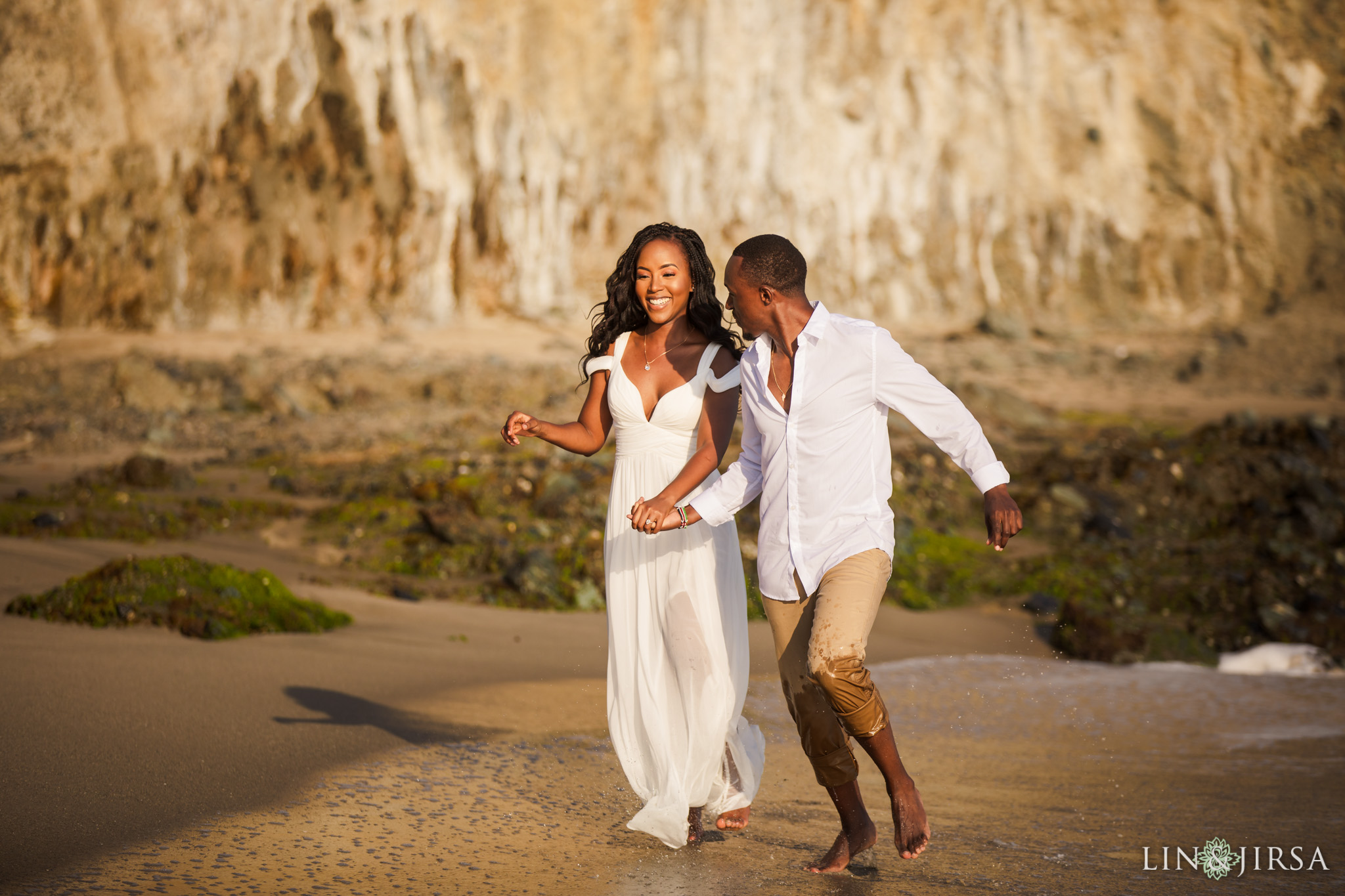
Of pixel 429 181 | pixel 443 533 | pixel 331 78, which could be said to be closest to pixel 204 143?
pixel 331 78

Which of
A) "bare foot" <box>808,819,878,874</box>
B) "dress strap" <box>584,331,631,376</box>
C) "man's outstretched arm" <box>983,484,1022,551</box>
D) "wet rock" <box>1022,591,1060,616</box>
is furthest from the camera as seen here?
"wet rock" <box>1022,591,1060,616</box>

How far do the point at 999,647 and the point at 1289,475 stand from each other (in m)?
4.58

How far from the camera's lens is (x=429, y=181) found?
24000mm

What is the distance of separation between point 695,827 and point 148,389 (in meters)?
14.4

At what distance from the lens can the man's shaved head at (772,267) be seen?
320 centimetres

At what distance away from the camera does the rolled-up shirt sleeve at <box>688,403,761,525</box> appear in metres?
3.31

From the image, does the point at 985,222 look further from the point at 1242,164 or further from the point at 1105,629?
the point at 1105,629

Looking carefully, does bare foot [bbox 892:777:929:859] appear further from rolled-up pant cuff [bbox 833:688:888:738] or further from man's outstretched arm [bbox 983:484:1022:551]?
man's outstretched arm [bbox 983:484:1022:551]

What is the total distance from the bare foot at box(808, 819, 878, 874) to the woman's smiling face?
162 centimetres

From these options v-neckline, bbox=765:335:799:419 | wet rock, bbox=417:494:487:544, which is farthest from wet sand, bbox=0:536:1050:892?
v-neckline, bbox=765:335:799:419

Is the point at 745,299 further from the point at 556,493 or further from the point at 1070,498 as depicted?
the point at 1070,498

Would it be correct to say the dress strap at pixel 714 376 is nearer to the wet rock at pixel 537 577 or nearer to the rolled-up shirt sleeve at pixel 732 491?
the rolled-up shirt sleeve at pixel 732 491

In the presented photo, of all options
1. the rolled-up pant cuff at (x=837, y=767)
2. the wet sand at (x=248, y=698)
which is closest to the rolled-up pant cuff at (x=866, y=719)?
the rolled-up pant cuff at (x=837, y=767)

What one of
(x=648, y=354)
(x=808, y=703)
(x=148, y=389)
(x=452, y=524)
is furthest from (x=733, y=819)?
(x=148, y=389)
